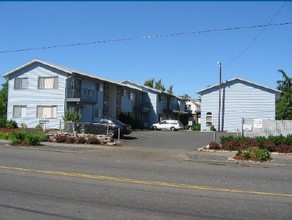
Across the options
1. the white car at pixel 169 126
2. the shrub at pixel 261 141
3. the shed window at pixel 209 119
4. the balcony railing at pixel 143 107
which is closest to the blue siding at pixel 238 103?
the shed window at pixel 209 119

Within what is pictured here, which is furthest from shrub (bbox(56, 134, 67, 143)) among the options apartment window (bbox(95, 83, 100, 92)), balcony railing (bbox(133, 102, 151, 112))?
balcony railing (bbox(133, 102, 151, 112))

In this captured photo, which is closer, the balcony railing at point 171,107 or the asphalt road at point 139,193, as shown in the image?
the asphalt road at point 139,193

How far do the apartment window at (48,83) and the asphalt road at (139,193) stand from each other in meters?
28.3

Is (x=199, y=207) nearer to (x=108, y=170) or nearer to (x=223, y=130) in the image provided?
(x=108, y=170)

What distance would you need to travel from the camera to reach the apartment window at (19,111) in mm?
42562

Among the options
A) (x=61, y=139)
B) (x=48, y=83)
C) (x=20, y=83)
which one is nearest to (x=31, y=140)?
(x=61, y=139)

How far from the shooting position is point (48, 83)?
4191 centimetres

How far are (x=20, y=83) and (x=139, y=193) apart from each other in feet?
121

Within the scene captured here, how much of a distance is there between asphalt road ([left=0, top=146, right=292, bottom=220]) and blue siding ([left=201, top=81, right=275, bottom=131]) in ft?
113

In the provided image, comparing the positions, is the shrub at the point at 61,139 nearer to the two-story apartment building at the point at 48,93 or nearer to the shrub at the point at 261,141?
the shrub at the point at 261,141

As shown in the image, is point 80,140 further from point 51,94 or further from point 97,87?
point 97,87

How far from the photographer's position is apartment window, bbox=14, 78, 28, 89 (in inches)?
1693

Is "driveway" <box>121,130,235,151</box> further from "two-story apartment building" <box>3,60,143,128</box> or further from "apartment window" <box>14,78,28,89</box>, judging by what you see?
"apartment window" <box>14,78,28,89</box>

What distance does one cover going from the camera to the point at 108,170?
1327 centimetres
